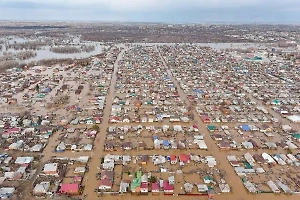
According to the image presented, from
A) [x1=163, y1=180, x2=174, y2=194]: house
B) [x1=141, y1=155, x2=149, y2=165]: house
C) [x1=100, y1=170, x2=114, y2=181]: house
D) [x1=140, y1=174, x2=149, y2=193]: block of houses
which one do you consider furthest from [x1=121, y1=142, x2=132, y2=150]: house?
[x1=163, y1=180, x2=174, y2=194]: house

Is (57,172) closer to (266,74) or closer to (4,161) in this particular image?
(4,161)

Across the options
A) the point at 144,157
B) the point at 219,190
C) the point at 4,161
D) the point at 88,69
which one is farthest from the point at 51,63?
the point at 219,190

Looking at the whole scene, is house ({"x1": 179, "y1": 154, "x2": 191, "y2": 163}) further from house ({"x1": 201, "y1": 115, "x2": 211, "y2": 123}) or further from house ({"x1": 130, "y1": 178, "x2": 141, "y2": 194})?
house ({"x1": 201, "y1": 115, "x2": 211, "y2": 123})

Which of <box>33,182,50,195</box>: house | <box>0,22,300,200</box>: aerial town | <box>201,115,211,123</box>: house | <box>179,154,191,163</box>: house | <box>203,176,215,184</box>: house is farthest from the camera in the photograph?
<box>201,115,211,123</box>: house

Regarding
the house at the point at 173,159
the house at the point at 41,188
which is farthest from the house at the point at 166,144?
the house at the point at 41,188

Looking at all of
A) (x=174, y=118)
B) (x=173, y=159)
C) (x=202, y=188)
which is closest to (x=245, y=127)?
(x=174, y=118)
